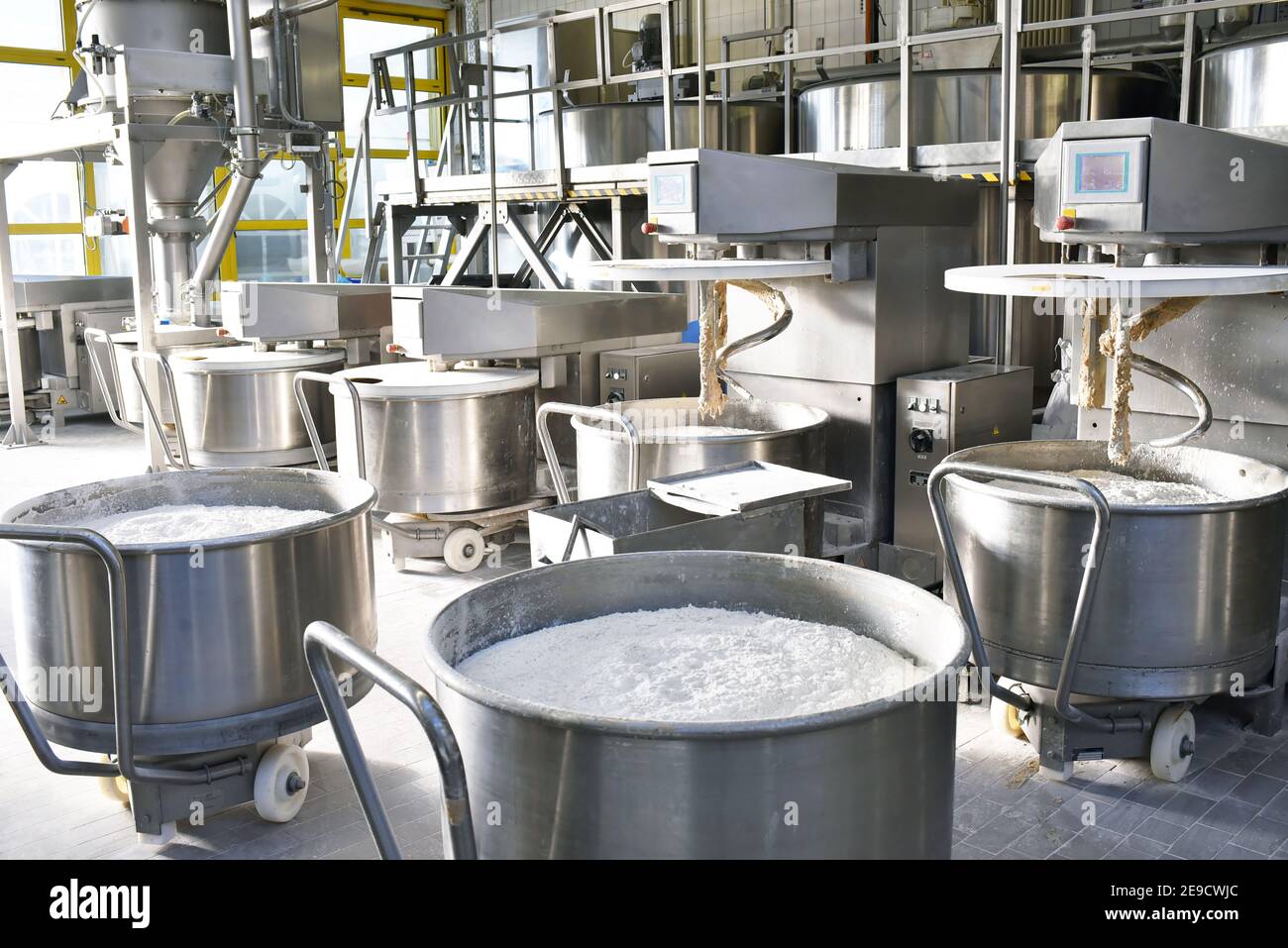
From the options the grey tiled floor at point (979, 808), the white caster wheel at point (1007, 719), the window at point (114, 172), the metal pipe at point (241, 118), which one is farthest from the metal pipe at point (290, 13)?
the white caster wheel at point (1007, 719)

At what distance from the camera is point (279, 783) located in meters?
2.74

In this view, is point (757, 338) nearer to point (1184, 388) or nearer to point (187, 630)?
point (1184, 388)

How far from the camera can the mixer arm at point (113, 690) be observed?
7.37 feet

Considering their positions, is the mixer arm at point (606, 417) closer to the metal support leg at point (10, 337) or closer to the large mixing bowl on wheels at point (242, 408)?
the large mixing bowl on wheels at point (242, 408)

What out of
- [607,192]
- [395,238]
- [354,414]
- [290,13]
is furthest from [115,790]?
[395,238]

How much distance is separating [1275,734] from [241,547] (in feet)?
8.52

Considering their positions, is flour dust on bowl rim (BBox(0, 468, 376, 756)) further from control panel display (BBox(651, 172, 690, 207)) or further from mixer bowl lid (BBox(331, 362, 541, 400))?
mixer bowl lid (BBox(331, 362, 541, 400))

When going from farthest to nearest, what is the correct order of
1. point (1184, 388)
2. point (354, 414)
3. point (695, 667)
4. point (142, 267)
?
point (142, 267) → point (354, 414) → point (1184, 388) → point (695, 667)

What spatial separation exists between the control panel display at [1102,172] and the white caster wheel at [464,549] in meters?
2.81

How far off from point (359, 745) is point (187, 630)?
118 cm

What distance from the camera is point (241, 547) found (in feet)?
8.10

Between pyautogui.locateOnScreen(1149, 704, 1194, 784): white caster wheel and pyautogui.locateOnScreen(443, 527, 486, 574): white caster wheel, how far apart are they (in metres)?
2.77
